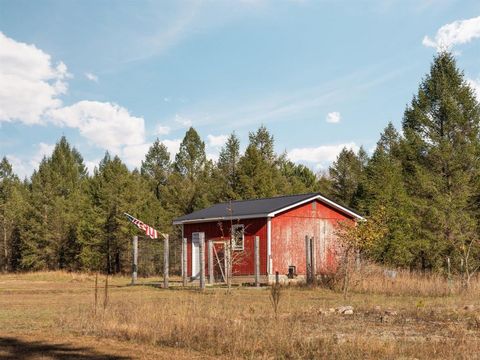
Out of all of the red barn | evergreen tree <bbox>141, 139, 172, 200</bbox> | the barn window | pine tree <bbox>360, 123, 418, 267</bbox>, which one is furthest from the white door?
evergreen tree <bbox>141, 139, 172, 200</bbox>

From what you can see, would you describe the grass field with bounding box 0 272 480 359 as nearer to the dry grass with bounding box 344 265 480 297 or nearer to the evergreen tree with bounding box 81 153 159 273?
the dry grass with bounding box 344 265 480 297

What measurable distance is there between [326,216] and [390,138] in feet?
98.0

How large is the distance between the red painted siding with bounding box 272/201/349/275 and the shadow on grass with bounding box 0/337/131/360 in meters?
20.9

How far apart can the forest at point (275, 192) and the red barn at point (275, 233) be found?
2.75 metres

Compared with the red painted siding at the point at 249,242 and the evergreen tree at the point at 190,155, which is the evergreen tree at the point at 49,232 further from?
the red painted siding at the point at 249,242

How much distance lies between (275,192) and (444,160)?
51.3 feet

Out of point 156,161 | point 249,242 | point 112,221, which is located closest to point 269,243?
point 249,242

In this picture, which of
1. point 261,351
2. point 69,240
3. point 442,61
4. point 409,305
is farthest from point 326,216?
point 69,240

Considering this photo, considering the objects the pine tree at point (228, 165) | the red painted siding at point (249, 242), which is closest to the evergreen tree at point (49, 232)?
the pine tree at point (228, 165)

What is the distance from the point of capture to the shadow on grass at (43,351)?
8897 mm

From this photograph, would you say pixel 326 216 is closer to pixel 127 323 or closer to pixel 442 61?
pixel 442 61

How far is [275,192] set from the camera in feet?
158

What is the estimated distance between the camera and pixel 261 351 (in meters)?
9.13

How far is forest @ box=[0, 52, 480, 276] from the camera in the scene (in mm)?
35406
